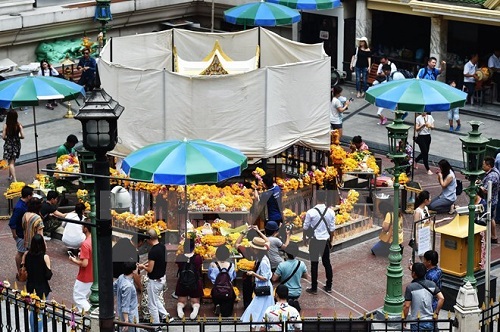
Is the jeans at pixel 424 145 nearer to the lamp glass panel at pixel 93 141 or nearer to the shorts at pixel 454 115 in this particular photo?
the shorts at pixel 454 115

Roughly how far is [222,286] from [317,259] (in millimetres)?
1866

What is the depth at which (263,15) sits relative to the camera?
29.0 metres

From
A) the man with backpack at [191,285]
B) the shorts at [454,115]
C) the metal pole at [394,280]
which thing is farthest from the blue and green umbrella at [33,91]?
the shorts at [454,115]

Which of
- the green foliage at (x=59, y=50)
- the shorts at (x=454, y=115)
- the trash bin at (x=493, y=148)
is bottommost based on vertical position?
the shorts at (x=454, y=115)

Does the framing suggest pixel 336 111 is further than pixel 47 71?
No

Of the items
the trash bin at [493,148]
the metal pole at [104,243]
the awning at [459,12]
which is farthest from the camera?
the awning at [459,12]

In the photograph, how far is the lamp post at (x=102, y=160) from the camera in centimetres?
1150

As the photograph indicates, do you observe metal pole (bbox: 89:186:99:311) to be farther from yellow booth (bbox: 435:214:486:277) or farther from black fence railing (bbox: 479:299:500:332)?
yellow booth (bbox: 435:214:486:277)

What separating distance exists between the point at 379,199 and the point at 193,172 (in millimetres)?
5061

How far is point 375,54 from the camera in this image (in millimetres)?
32125

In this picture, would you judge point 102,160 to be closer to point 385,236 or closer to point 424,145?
point 385,236

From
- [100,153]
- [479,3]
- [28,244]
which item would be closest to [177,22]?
[479,3]

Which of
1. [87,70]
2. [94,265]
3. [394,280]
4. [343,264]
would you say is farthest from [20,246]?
[87,70]

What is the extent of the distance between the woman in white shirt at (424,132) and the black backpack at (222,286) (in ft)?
25.7
